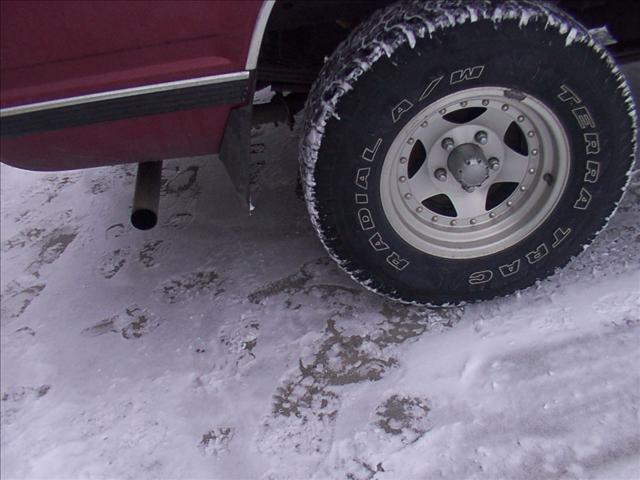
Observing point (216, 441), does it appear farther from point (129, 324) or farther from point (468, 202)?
point (468, 202)

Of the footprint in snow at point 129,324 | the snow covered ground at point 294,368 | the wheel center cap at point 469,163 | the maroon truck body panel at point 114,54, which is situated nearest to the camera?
the maroon truck body panel at point 114,54

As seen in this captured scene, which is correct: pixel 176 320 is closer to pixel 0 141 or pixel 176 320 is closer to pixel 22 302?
pixel 22 302

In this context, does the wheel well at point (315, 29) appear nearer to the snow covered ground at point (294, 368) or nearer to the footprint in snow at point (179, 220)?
the snow covered ground at point (294, 368)

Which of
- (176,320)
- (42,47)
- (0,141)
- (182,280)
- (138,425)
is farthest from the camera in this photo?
(182,280)

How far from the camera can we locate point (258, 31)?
5.37 feet

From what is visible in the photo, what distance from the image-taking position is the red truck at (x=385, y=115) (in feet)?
5.30

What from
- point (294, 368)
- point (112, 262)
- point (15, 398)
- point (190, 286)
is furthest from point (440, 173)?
point (15, 398)

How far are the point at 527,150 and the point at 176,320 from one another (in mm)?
1494

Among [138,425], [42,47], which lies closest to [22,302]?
[138,425]

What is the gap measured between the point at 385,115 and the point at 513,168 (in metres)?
0.58

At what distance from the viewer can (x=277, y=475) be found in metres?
1.78

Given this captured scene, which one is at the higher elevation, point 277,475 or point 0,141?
point 0,141

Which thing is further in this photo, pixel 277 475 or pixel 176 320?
pixel 176 320

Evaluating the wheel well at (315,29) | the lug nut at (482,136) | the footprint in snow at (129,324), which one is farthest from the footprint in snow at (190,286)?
the lug nut at (482,136)
